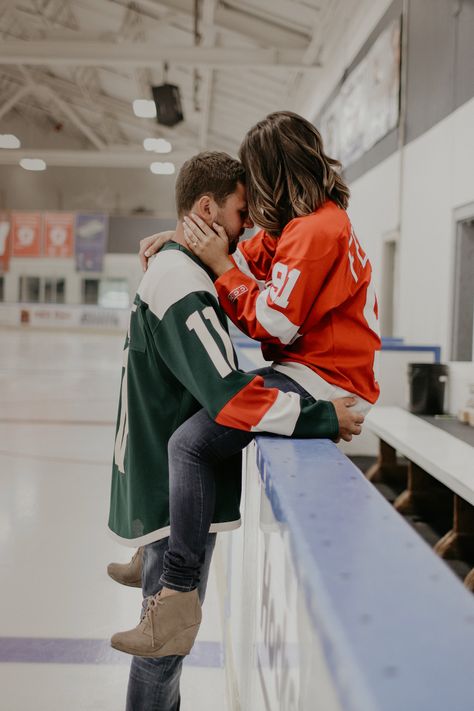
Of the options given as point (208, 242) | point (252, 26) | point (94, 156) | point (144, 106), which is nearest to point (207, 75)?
point (252, 26)

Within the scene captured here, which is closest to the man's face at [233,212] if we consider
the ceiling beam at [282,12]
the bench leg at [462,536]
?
the bench leg at [462,536]

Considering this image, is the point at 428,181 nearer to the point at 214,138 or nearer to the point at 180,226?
the point at 180,226

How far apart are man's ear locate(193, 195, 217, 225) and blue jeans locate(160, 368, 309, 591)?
0.48m

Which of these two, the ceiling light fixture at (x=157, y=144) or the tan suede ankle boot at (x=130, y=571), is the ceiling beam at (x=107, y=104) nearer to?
the ceiling light fixture at (x=157, y=144)

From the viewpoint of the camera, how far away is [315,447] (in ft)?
4.48

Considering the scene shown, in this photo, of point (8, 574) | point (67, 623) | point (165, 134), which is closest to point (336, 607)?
point (67, 623)

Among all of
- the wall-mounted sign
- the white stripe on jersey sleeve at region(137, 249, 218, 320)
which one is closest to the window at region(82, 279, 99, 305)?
the wall-mounted sign

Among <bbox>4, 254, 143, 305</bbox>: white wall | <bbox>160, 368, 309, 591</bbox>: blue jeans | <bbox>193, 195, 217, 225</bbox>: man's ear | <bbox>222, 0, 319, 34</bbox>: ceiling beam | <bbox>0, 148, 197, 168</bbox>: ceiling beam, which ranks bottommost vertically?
<bbox>160, 368, 309, 591</bbox>: blue jeans

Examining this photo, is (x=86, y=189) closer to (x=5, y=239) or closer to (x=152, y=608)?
(x=5, y=239)

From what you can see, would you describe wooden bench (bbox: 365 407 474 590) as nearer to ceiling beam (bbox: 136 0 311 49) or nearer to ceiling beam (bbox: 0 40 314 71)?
ceiling beam (bbox: 0 40 314 71)

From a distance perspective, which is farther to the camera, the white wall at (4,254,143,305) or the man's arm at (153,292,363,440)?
the white wall at (4,254,143,305)

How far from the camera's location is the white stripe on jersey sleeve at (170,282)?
1438 millimetres

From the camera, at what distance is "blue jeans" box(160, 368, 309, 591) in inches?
55.7

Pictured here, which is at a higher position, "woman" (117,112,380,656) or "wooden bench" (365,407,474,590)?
"woman" (117,112,380,656)
